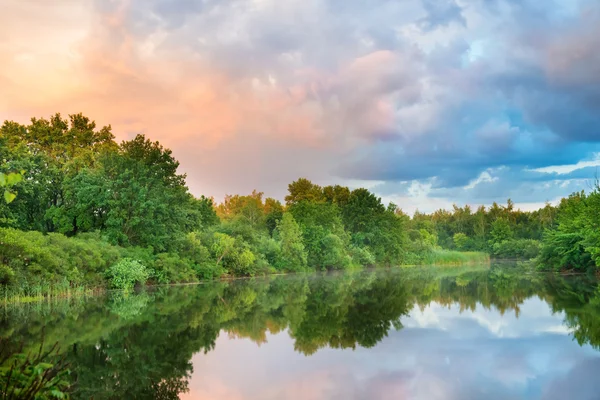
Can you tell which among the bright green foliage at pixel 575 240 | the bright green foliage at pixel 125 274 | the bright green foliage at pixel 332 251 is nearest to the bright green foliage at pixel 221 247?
the bright green foliage at pixel 125 274

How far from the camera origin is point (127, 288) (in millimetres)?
29375

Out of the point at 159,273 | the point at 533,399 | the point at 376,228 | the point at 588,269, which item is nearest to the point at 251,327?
the point at 533,399

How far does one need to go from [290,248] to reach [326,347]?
4102cm

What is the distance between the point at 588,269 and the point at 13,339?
38.8 meters

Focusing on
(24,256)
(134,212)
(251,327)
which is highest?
(134,212)

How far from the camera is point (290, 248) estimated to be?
52.7 metres

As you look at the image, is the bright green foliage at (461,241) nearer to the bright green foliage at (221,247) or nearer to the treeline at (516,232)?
the treeline at (516,232)

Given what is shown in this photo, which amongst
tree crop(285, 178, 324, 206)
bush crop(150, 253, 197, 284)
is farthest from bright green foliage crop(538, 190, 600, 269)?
tree crop(285, 178, 324, 206)

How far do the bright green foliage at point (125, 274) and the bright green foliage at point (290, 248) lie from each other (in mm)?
22981

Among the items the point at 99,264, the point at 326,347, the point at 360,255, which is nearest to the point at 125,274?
the point at 99,264

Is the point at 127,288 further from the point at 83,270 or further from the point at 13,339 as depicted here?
the point at 13,339

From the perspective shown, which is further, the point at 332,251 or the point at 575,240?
the point at 332,251

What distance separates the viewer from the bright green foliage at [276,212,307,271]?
5234 centimetres

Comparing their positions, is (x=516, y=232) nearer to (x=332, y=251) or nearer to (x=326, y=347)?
(x=332, y=251)
